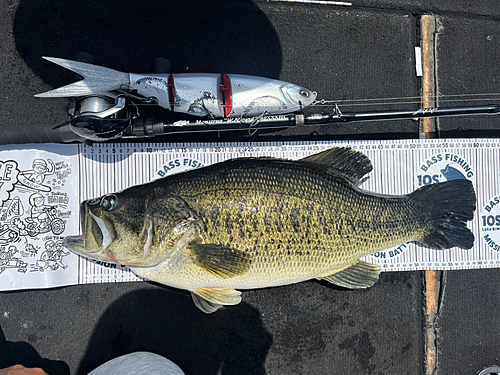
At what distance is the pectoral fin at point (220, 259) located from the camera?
1.73m

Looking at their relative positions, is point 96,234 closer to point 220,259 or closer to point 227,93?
point 220,259

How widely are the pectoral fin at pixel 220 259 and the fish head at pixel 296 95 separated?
1189mm

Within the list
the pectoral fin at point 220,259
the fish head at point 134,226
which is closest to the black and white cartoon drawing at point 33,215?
the fish head at point 134,226

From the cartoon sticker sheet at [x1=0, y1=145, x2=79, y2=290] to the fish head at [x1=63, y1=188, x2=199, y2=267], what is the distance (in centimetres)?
77

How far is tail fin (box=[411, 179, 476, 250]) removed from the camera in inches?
85.9

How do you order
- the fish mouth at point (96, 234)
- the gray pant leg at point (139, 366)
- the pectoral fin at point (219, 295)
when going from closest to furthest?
the fish mouth at point (96, 234)
the pectoral fin at point (219, 295)
the gray pant leg at point (139, 366)

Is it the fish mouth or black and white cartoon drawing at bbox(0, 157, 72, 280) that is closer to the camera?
the fish mouth

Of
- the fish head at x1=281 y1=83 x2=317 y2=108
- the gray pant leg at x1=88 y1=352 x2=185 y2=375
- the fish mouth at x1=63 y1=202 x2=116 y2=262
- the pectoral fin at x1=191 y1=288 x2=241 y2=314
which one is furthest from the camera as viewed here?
the fish head at x1=281 y1=83 x2=317 y2=108

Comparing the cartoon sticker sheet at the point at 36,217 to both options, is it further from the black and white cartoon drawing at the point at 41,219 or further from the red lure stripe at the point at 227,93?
the red lure stripe at the point at 227,93

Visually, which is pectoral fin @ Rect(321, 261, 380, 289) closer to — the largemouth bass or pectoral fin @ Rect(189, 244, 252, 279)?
the largemouth bass

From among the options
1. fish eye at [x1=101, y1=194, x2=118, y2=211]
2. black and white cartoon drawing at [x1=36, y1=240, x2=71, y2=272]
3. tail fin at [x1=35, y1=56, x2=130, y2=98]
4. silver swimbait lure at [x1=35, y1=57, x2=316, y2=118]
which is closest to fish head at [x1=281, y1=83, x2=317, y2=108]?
silver swimbait lure at [x1=35, y1=57, x2=316, y2=118]

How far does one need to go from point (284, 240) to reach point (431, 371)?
6.37 feet

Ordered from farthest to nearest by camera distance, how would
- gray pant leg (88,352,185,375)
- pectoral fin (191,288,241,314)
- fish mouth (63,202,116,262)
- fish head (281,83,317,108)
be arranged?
1. fish head (281,83,317,108)
2. gray pant leg (88,352,185,375)
3. pectoral fin (191,288,241,314)
4. fish mouth (63,202,116,262)

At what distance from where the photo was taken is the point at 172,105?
84.3 inches
